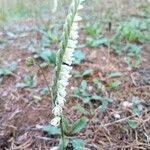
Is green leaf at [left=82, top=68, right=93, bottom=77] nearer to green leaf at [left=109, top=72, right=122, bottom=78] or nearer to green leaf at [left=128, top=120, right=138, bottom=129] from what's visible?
green leaf at [left=109, top=72, right=122, bottom=78]

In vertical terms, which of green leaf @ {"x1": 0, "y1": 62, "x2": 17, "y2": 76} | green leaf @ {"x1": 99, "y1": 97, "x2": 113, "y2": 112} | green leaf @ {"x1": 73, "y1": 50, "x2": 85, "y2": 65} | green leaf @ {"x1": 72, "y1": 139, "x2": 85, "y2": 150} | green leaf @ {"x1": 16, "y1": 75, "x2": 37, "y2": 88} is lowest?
green leaf @ {"x1": 0, "y1": 62, "x2": 17, "y2": 76}

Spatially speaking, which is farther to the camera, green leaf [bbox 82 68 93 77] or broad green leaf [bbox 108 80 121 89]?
green leaf [bbox 82 68 93 77]

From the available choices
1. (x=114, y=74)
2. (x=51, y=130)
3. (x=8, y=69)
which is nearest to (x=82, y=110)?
(x=51, y=130)

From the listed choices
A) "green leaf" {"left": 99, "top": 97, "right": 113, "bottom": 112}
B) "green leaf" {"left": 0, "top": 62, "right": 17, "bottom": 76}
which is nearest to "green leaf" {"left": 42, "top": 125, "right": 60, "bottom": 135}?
"green leaf" {"left": 99, "top": 97, "right": 113, "bottom": 112}

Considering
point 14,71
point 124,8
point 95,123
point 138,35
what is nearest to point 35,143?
point 95,123

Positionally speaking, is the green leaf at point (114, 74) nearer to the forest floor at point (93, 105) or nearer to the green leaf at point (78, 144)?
the forest floor at point (93, 105)

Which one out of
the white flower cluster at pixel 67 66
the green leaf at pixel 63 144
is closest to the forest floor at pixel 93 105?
the green leaf at pixel 63 144

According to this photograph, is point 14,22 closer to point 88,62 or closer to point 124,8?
point 124,8
